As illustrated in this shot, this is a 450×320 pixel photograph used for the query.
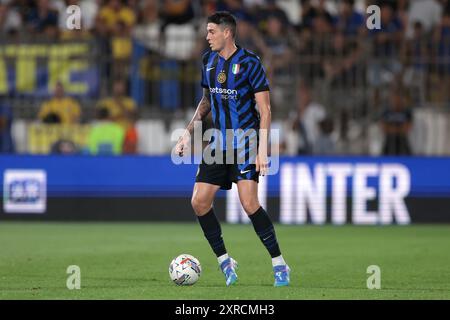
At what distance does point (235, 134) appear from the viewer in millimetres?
10469

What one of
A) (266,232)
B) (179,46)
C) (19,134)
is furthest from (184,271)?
(179,46)

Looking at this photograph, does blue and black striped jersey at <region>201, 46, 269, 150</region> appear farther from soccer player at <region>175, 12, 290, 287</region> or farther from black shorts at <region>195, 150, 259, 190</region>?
black shorts at <region>195, 150, 259, 190</region>

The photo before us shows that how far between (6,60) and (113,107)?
6.93 ft

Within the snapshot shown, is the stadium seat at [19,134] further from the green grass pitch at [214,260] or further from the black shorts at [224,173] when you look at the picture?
the black shorts at [224,173]

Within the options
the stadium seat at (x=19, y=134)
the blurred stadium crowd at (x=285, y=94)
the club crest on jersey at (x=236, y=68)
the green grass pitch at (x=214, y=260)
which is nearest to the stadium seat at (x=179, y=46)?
the blurred stadium crowd at (x=285, y=94)

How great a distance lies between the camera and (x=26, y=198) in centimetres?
1911

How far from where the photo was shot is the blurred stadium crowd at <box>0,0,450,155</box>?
19.5 meters

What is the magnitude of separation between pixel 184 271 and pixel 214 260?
2750 millimetres

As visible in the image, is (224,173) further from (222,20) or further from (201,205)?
(222,20)

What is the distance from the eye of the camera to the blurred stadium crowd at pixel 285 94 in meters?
Result: 19.5

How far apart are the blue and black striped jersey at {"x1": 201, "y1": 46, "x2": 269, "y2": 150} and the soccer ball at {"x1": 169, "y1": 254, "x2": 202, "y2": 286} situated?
1.14 meters

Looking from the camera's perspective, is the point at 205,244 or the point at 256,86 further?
the point at 205,244
